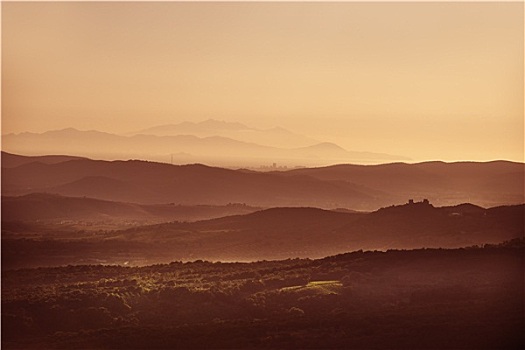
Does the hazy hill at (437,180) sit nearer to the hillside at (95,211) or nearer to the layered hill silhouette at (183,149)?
the layered hill silhouette at (183,149)

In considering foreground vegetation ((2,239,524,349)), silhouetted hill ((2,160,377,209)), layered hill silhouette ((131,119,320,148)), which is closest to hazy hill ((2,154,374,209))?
silhouetted hill ((2,160,377,209))

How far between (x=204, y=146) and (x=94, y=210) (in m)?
0.86

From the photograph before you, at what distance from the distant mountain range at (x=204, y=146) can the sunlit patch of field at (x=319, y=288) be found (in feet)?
2.70

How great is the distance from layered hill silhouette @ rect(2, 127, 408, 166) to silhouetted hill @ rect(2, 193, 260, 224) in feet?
1.01

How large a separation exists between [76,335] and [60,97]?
5.14 ft

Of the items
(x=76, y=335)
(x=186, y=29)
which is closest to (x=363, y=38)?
(x=186, y=29)

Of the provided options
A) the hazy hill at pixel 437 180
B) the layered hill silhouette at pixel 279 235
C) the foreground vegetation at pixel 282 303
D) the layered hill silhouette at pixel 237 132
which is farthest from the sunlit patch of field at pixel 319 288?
the layered hill silhouette at pixel 237 132

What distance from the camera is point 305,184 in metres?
4.62

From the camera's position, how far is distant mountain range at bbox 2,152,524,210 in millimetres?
4438

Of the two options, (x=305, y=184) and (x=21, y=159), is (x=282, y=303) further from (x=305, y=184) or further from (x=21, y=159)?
(x=21, y=159)

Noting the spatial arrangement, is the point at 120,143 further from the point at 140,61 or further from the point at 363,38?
the point at 363,38

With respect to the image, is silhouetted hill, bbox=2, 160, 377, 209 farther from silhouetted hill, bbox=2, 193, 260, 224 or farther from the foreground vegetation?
the foreground vegetation

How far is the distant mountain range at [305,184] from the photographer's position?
4.44 meters

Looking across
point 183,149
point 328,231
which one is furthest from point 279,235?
point 183,149
